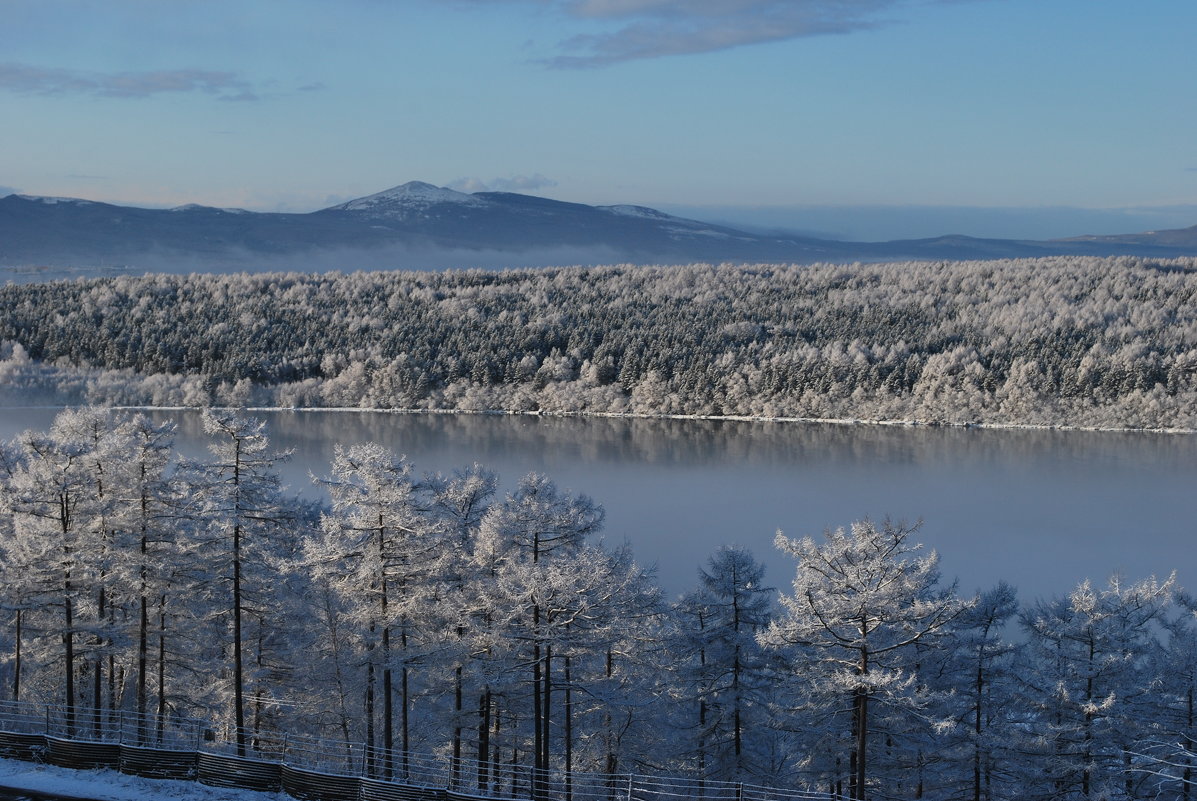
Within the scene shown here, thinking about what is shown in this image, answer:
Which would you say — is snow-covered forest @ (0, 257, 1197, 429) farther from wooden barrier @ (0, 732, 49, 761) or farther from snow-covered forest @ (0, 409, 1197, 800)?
wooden barrier @ (0, 732, 49, 761)

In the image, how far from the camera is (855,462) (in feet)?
250

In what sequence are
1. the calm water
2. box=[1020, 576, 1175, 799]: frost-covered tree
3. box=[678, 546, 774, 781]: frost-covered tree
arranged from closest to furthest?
box=[1020, 576, 1175, 799]: frost-covered tree, box=[678, 546, 774, 781]: frost-covered tree, the calm water

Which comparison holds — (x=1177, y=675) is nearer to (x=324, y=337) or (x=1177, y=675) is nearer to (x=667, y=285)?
(x=324, y=337)

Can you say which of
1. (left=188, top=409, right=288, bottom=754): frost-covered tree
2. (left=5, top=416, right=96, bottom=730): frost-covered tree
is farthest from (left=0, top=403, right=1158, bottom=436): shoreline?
(left=188, top=409, right=288, bottom=754): frost-covered tree

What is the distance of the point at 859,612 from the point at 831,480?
52.7 meters

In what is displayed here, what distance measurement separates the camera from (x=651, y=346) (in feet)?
394

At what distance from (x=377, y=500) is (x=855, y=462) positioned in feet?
200

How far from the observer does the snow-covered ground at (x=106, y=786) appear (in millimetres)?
15141

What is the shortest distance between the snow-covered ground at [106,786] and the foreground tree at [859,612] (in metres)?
7.50

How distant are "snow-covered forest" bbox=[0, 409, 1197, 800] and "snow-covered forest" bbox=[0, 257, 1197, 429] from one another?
84.5 m

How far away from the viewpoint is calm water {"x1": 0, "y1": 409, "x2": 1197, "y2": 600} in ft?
155

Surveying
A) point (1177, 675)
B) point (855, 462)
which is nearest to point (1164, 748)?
point (1177, 675)

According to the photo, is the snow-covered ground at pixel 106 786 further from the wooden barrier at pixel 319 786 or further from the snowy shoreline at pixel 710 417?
the snowy shoreline at pixel 710 417

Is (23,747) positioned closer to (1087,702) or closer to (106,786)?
(106,786)
